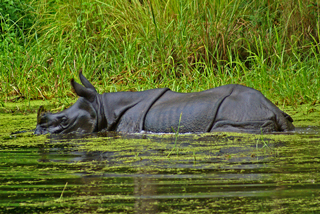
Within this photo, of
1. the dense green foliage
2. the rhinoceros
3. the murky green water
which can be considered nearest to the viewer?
the murky green water

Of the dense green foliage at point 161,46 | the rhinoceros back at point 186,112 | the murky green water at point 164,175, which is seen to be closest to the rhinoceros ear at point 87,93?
the rhinoceros back at point 186,112

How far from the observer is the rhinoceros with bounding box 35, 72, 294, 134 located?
486cm

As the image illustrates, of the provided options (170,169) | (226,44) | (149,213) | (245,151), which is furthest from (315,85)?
(149,213)

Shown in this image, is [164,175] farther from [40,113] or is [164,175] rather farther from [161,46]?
[161,46]

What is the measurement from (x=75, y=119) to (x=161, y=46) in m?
3.11

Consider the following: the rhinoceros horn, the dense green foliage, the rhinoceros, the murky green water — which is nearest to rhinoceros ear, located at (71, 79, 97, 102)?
the rhinoceros

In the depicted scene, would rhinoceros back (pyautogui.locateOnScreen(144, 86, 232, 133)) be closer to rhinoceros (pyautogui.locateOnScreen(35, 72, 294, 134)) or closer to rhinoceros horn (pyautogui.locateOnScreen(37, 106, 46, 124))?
rhinoceros (pyautogui.locateOnScreen(35, 72, 294, 134))

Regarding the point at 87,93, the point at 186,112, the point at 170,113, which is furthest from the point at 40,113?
the point at 186,112

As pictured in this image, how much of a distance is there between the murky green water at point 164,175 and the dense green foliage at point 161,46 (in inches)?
127

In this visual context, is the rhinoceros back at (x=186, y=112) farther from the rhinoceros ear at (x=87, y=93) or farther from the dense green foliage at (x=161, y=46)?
the dense green foliage at (x=161, y=46)

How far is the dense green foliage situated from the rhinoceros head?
1.87m

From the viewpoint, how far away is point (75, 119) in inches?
217

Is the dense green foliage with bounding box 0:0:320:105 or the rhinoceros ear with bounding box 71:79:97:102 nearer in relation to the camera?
the rhinoceros ear with bounding box 71:79:97:102

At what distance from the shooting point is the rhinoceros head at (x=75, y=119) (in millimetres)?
5497
